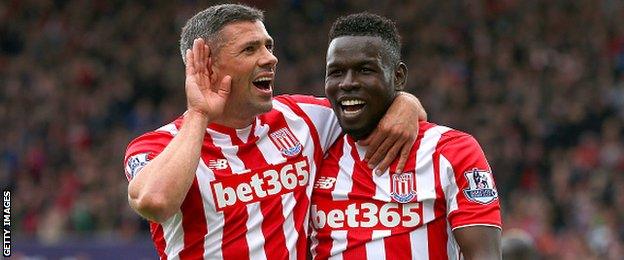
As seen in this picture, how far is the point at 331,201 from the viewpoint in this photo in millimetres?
5285

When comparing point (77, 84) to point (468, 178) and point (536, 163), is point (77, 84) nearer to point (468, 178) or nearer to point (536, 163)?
point (536, 163)

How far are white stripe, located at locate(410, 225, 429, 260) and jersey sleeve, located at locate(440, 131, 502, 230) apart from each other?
14 centimetres

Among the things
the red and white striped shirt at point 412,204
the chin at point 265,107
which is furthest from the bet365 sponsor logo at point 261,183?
the chin at point 265,107

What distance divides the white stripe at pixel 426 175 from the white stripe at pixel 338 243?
1.17ft

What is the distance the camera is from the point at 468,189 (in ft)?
16.3

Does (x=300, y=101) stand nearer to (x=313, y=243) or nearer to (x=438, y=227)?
(x=313, y=243)

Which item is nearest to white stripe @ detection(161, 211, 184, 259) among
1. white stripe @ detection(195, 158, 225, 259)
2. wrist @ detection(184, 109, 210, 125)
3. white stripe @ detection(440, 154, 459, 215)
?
white stripe @ detection(195, 158, 225, 259)

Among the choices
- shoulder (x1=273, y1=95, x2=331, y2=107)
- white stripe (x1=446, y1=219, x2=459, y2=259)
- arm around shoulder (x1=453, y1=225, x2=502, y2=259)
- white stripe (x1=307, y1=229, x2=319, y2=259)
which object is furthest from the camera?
shoulder (x1=273, y1=95, x2=331, y2=107)

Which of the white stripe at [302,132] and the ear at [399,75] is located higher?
the ear at [399,75]

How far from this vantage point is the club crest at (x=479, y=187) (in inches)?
195

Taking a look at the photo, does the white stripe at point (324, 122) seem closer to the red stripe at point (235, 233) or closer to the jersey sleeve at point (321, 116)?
the jersey sleeve at point (321, 116)

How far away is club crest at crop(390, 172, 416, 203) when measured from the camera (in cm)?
510

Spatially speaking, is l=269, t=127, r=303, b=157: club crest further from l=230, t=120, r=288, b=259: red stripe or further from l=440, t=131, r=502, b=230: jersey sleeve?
l=440, t=131, r=502, b=230: jersey sleeve

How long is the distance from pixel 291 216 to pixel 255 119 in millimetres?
509
